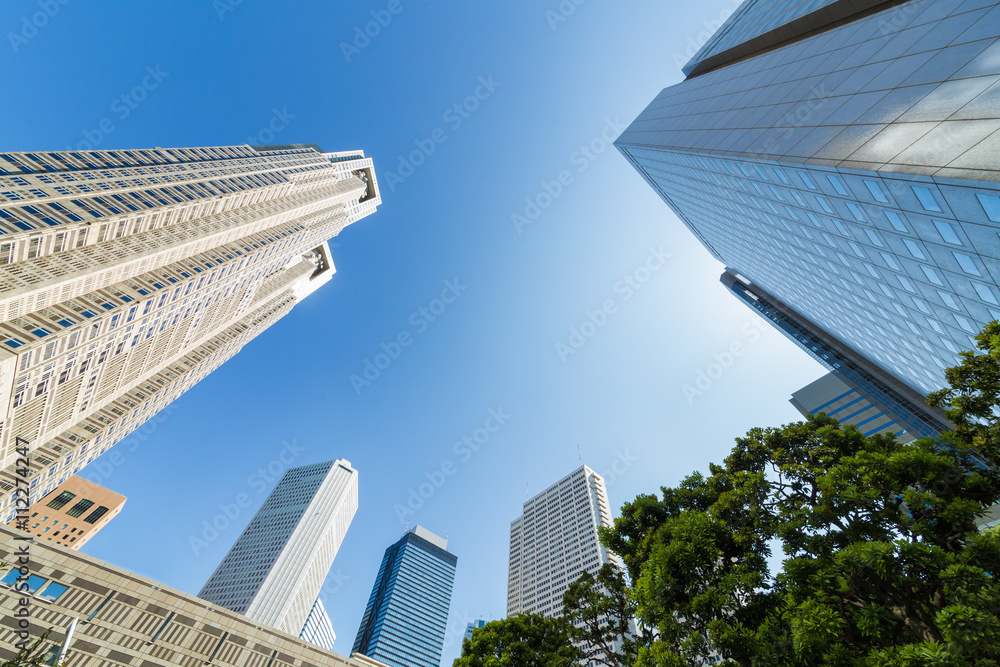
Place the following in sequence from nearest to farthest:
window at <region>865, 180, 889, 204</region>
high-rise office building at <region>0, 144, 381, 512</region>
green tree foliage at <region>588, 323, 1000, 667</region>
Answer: green tree foliage at <region>588, 323, 1000, 667</region>
window at <region>865, 180, 889, 204</region>
high-rise office building at <region>0, 144, 381, 512</region>

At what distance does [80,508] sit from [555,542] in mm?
110336

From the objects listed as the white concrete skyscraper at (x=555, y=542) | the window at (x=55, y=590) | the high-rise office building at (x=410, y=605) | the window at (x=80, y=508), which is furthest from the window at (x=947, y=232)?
the high-rise office building at (x=410, y=605)

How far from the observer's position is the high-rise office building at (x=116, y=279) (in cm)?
3164

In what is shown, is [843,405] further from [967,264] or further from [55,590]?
[55,590]

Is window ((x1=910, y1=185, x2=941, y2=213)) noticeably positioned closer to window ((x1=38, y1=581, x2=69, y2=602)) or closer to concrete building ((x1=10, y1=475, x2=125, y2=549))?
window ((x1=38, y1=581, x2=69, y2=602))

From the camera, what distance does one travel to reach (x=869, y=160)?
15781 millimetres

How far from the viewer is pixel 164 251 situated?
4388 cm

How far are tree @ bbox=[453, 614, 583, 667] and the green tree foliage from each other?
408 cm

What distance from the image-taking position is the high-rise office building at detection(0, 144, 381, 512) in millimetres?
31641

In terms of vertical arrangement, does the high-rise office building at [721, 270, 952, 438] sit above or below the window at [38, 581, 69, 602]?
above

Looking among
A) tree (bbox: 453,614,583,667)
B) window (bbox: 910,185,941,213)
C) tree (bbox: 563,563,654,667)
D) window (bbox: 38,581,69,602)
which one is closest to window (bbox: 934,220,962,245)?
window (bbox: 910,185,941,213)

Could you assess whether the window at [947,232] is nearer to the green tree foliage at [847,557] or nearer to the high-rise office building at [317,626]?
the green tree foliage at [847,557]

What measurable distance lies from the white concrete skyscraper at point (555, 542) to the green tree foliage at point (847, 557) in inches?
4012

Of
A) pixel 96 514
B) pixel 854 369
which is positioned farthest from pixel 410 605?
pixel 854 369
